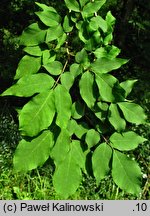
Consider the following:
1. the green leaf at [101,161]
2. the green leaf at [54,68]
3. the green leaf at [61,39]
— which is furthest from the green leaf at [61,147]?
the green leaf at [61,39]

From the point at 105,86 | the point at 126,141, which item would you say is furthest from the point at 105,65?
the point at 126,141

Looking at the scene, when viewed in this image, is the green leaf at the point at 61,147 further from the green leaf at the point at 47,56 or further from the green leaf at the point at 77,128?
the green leaf at the point at 47,56

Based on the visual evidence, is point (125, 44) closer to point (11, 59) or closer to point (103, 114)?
point (11, 59)

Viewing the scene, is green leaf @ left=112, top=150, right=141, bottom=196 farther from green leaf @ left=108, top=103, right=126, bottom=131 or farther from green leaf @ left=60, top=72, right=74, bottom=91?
green leaf @ left=60, top=72, right=74, bottom=91

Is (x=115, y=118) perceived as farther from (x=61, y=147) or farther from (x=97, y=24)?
(x=97, y=24)

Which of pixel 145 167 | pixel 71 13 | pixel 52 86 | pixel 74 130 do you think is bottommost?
pixel 145 167

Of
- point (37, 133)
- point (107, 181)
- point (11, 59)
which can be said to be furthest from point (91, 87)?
point (11, 59)
